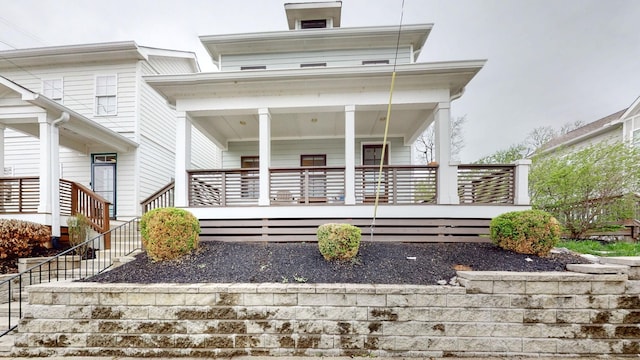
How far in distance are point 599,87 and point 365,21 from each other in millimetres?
19178

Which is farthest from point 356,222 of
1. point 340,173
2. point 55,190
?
point 55,190

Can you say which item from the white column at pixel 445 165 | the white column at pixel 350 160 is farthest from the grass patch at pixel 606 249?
the white column at pixel 350 160

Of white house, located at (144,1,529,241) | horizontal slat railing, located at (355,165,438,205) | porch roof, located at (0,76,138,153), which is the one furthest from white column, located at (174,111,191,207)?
horizontal slat railing, located at (355,165,438,205)

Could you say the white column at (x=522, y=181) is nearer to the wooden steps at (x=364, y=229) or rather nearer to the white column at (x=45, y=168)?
the wooden steps at (x=364, y=229)

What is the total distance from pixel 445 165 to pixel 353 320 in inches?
156

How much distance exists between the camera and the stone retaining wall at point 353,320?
3.16 m

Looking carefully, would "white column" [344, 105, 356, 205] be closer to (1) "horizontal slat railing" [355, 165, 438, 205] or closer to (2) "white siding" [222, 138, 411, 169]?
(1) "horizontal slat railing" [355, 165, 438, 205]

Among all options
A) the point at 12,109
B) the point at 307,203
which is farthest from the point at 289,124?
the point at 12,109

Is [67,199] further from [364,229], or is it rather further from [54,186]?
[364,229]

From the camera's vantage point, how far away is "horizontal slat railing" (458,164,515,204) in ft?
18.8

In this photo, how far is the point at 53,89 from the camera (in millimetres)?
9305

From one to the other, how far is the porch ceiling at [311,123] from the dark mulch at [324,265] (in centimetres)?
320

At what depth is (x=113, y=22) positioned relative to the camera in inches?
625

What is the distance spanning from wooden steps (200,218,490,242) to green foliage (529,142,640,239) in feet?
13.0
